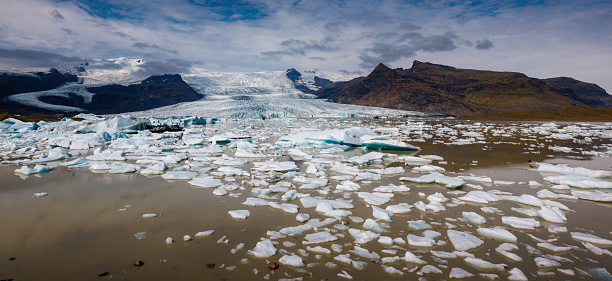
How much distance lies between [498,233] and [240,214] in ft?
9.44

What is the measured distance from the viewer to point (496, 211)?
3822 mm

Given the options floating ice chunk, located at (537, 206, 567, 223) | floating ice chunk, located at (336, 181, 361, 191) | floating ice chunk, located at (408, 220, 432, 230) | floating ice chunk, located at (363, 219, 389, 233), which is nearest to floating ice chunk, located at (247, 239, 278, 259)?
floating ice chunk, located at (363, 219, 389, 233)

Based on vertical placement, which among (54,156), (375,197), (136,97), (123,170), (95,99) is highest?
(136,97)

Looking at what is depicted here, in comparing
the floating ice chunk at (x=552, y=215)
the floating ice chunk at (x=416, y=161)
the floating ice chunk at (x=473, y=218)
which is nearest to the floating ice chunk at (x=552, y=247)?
the floating ice chunk at (x=473, y=218)

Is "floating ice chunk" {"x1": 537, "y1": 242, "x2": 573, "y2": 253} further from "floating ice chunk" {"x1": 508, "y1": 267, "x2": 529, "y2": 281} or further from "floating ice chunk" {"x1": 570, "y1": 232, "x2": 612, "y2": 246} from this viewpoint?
"floating ice chunk" {"x1": 508, "y1": 267, "x2": 529, "y2": 281}

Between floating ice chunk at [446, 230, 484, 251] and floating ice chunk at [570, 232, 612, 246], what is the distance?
104 centimetres

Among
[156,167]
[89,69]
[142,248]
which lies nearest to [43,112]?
[156,167]

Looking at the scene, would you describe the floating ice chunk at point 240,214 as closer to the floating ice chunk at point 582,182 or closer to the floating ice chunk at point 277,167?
the floating ice chunk at point 277,167

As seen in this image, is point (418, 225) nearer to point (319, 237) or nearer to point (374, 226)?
point (374, 226)

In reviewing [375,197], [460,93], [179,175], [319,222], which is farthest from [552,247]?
[460,93]

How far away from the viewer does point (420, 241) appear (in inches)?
112

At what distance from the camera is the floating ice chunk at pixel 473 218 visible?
3.44m

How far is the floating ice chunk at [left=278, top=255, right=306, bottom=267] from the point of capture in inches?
96.0

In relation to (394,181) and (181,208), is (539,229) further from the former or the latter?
(181,208)
